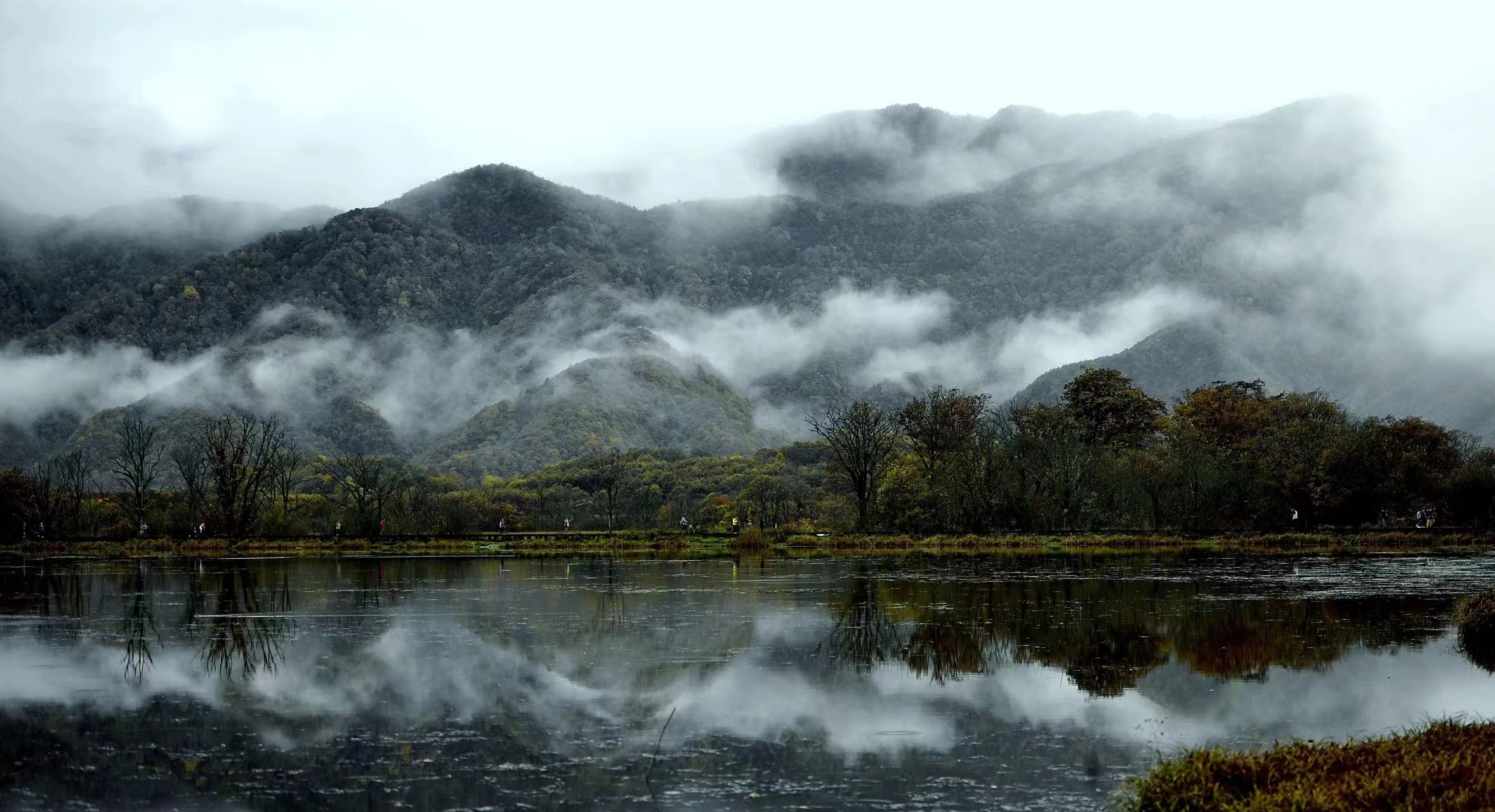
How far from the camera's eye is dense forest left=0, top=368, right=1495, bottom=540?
8500 cm

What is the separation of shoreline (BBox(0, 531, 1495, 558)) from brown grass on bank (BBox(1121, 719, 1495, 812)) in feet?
193

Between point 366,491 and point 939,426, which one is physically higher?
point 939,426

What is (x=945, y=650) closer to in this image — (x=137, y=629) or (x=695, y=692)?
(x=695, y=692)

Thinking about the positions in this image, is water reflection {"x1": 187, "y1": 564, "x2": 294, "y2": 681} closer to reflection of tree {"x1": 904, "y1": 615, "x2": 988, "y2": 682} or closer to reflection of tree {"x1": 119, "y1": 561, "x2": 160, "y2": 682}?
reflection of tree {"x1": 119, "y1": 561, "x2": 160, "y2": 682}

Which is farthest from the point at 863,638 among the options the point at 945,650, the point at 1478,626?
the point at 1478,626

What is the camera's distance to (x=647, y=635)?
30875 mm

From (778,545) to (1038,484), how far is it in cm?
1885

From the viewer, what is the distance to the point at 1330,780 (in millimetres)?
14070

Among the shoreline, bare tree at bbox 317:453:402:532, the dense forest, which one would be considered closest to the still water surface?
the shoreline

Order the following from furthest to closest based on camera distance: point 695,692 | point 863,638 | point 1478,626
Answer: point 863,638, point 1478,626, point 695,692

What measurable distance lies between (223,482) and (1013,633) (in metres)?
77.9

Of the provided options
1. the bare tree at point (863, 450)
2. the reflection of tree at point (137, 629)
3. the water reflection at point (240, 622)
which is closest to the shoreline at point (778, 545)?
Answer: the bare tree at point (863, 450)

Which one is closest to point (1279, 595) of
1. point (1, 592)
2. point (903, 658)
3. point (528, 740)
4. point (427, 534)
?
point (903, 658)

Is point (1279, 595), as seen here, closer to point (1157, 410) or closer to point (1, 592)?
point (1, 592)
